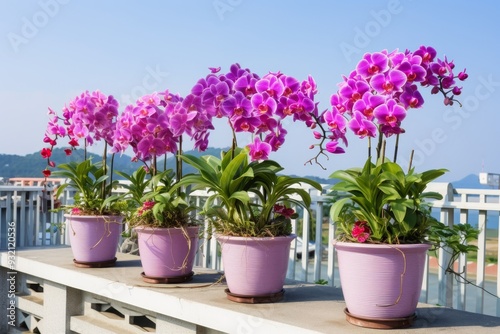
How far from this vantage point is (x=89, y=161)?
3234mm

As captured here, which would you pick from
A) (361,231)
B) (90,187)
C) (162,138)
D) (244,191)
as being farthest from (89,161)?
(361,231)

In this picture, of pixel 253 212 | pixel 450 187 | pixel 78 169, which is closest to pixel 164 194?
pixel 253 212

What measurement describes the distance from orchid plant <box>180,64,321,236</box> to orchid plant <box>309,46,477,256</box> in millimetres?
208

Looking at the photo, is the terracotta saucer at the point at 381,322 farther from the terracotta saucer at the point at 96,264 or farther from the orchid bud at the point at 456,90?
the terracotta saucer at the point at 96,264

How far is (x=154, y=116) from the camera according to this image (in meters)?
2.54

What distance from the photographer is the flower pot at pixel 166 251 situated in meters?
2.51

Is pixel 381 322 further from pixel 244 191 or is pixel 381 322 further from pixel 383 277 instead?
pixel 244 191

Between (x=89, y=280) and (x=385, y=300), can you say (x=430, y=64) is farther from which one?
(x=89, y=280)

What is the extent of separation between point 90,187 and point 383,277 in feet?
6.45

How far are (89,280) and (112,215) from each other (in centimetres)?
46

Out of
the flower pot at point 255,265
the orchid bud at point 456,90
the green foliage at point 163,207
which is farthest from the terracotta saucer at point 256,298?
the orchid bud at point 456,90

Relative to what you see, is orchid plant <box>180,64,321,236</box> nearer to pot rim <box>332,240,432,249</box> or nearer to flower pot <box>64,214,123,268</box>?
pot rim <box>332,240,432,249</box>

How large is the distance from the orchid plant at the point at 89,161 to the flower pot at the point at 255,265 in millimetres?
1081

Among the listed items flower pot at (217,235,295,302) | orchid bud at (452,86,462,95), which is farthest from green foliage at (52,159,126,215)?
orchid bud at (452,86,462,95)
